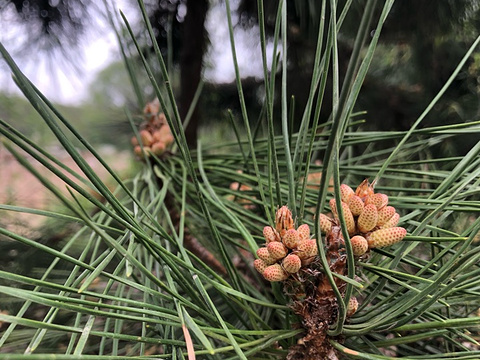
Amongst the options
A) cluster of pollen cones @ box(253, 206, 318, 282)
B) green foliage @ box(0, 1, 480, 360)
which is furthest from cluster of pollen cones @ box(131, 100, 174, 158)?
cluster of pollen cones @ box(253, 206, 318, 282)

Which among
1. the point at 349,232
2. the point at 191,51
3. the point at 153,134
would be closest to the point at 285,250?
the point at 349,232

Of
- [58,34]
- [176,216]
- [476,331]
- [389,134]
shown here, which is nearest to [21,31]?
[58,34]

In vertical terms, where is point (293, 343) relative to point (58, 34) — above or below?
below

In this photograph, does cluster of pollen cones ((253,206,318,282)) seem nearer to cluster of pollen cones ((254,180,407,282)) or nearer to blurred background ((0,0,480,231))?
cluster of pollen cones ((254,180,407,282))

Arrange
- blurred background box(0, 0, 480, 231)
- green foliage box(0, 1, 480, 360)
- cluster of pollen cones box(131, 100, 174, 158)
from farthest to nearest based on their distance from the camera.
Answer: blurred background box(0, 0, 480, 231) < cluster of pollen cones box(131, 100, 174, 158) < green foliage box(0, 1, 480, 360)

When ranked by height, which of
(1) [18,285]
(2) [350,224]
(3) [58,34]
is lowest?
(1) [18,285]

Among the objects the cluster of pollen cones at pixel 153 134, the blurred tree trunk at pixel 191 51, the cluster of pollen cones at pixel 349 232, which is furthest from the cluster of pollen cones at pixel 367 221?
the blurred tree trunk at pixel 191 51

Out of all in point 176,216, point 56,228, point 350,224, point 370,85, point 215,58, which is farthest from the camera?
point 215,58

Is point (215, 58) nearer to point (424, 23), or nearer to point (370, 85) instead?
point (370, 85)

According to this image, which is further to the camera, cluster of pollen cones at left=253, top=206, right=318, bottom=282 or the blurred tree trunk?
the blurred tree trunk
